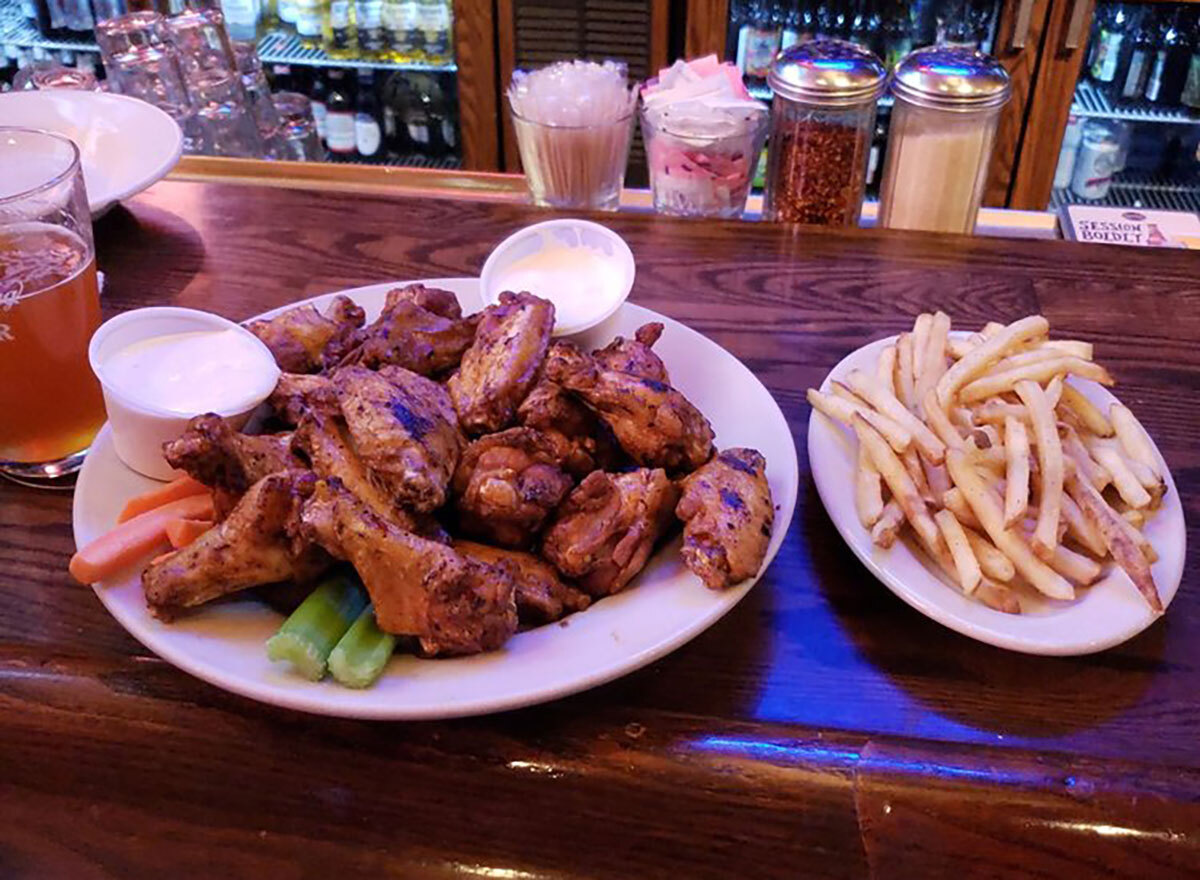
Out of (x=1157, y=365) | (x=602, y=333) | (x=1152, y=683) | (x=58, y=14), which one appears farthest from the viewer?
(x=58, y=14)

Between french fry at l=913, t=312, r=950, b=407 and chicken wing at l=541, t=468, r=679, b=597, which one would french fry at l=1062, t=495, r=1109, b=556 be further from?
chicken wing at l=541, t=468, r=679, b=597

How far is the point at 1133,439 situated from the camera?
1391 millimetres

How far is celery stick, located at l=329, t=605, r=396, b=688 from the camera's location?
1.07 metres

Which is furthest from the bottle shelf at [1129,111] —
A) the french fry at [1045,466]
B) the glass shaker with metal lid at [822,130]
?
the french fry at [1045,466]

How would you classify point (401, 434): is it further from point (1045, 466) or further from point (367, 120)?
point (367, 120)

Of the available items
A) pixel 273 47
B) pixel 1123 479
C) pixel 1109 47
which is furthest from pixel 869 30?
pixel 1123 479

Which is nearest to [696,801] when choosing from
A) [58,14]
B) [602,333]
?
[602,333]

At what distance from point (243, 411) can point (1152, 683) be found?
1.16m

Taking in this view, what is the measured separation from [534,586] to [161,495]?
49 centimetres

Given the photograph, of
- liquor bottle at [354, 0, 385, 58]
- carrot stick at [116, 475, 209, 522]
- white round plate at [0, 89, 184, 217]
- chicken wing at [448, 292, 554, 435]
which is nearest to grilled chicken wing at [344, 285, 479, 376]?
chicken wing at [448, 292, 554, 435]

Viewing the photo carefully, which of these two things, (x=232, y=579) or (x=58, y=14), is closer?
(x=232, y=579)

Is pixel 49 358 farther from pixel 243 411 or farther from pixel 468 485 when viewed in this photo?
pixel 468 485

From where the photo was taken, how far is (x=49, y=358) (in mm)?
1430

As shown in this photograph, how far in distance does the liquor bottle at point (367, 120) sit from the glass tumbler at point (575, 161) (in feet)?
8.11
